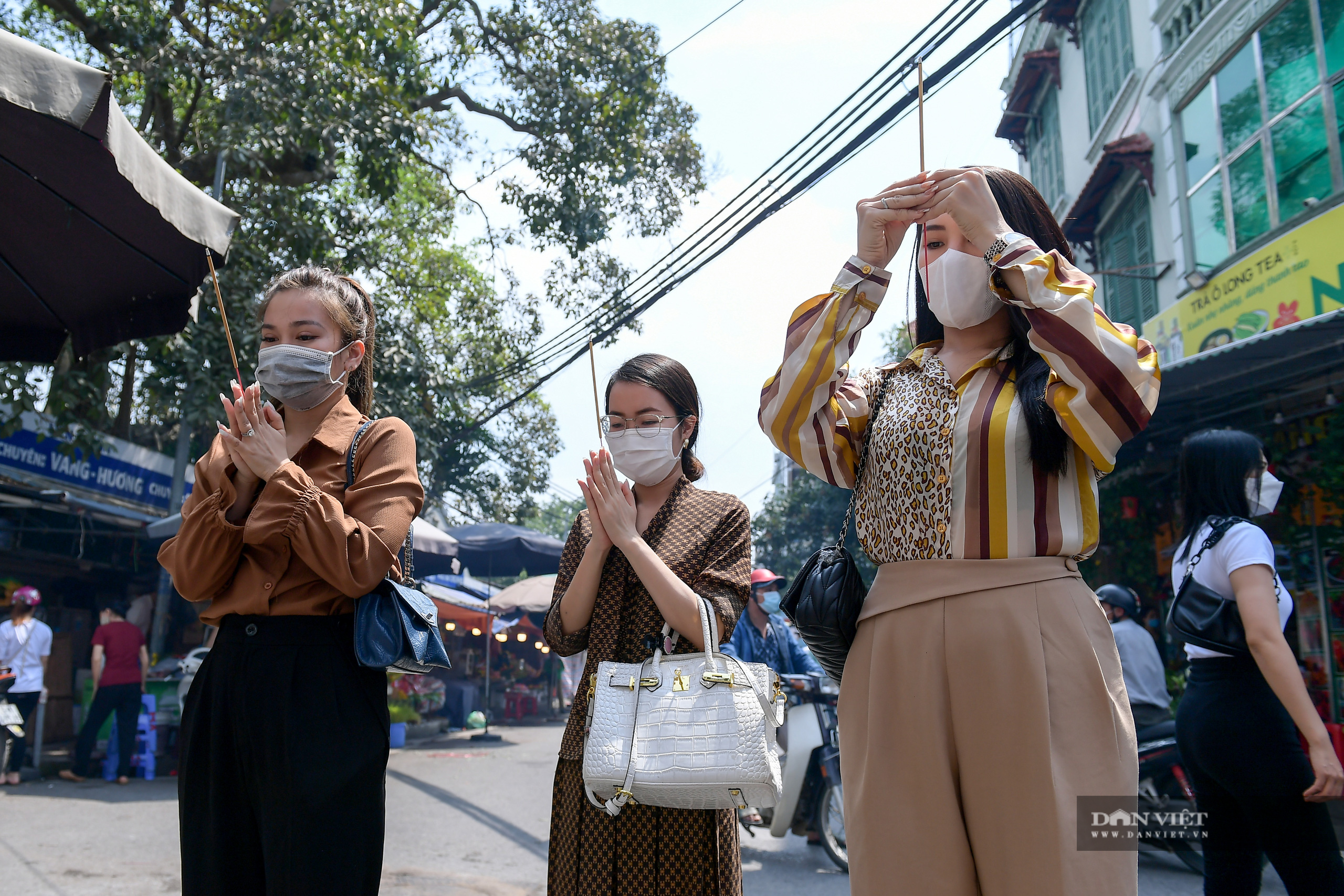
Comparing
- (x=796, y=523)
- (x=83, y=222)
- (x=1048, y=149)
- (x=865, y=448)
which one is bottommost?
(x=865, y=448)

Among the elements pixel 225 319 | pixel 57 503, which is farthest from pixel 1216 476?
pixel 57 503

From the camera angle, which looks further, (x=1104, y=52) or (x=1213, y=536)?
(x=1104, y=52)

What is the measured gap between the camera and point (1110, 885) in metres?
1.37

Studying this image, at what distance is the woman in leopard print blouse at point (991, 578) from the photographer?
1.43m

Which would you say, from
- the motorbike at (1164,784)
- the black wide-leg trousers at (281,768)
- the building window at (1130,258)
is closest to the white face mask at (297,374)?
the black wide-leg trousers at (281,768)

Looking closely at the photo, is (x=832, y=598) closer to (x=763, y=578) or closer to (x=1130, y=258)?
(x=763, y=578)

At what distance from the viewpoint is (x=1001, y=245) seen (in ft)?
5.30

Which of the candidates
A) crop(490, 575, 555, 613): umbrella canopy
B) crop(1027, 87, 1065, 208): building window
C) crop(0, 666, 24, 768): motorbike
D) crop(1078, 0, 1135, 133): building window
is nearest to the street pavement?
crop(0, 666, 24, 768): motorbike

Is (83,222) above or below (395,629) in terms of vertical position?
above

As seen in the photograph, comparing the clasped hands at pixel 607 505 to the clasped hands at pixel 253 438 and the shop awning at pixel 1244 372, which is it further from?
the shop awning at pixel 1244 372

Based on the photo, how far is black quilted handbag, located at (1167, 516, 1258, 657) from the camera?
8.64 ft

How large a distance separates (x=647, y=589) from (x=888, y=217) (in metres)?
0.97

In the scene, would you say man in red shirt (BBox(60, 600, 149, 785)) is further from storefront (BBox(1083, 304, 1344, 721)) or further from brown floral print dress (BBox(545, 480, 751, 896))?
storefront (BBox(1083, 304, 1344, 721))

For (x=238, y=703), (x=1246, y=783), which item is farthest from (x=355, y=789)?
(x=1246, y=783)
